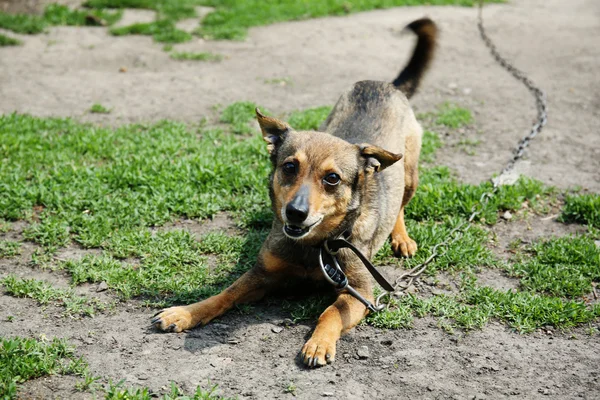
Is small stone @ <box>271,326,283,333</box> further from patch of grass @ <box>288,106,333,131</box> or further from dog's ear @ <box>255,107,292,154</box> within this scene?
patch of grass @ <box>288,106,333,131</box>

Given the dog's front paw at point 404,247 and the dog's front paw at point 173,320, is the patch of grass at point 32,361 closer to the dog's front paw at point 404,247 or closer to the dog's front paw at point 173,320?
the dog's front paw at point 173,320

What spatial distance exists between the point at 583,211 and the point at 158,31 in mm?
7464

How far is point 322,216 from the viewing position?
4023 mm

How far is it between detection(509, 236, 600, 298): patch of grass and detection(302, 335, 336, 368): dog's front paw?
70.9 inches

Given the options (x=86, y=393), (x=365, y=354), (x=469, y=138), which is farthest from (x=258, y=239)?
(x=469, y=138)

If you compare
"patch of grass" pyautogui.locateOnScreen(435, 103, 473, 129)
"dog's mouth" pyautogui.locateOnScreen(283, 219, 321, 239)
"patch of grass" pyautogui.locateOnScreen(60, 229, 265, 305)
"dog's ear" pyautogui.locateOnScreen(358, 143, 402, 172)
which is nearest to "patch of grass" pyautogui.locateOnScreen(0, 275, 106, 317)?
"patch of grass" pyautogui.locateOnScreen(60, 229, 265, 305)

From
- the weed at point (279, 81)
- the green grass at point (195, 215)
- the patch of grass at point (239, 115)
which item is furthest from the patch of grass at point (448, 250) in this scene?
the weed at point (279, 81)

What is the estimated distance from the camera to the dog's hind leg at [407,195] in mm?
5230

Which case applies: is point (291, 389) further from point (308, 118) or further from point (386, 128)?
point (308, 118)

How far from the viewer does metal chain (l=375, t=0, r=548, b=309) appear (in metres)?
4.75

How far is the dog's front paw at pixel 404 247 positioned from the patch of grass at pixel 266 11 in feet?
20.5

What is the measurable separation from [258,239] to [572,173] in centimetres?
352

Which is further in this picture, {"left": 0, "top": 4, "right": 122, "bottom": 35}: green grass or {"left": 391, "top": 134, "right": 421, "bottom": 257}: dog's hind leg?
{"left": 0, "top": 4, "right": 122, "bottom": 35}: green grass

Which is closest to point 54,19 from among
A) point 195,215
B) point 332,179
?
point 195,215
